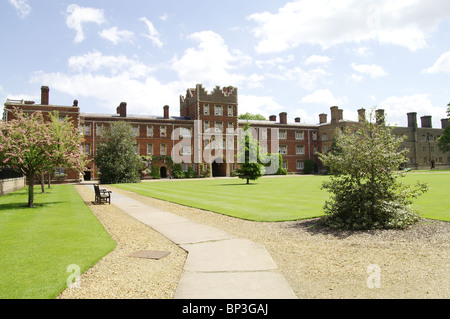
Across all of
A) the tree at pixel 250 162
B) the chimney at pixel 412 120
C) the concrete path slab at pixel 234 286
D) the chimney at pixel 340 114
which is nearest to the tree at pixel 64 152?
the concrete path slab at pixel 234 286

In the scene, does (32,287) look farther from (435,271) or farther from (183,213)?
(183,213)

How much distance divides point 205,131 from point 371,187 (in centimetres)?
4894

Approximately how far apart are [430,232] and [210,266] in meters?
6.19

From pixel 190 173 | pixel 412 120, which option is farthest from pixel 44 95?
pixel 412 120

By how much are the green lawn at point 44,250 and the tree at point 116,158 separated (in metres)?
30.6

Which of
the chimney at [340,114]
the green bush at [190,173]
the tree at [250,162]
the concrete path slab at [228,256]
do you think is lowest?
the concrete path slab at [228,256]

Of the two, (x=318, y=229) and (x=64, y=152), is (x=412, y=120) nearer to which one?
(x=318, y=229)

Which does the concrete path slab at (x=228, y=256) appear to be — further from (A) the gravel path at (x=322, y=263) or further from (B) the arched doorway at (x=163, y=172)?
(B) the arched doorway at (x=163, y=172)

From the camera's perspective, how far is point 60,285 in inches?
197

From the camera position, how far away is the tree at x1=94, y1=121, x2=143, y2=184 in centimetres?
4203

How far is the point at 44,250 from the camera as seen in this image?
23.5ft

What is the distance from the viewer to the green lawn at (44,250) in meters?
5.01

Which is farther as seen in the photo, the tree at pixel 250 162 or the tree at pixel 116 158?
the tree at pixel 116 158
